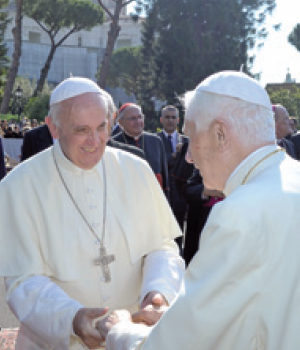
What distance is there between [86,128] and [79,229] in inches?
17.5

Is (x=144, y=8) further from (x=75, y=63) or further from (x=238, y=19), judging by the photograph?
(x=75, y=63)

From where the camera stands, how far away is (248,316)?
5.51ft

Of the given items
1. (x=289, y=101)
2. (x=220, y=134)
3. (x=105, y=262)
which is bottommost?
(x=289, y=101)

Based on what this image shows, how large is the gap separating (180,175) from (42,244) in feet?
13.6

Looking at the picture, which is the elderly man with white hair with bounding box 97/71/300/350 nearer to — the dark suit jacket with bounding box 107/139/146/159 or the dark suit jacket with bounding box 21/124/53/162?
the dark suit jacket with bounding box 107/139/146/159

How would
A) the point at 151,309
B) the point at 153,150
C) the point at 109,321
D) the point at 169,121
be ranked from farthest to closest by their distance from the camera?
the point at 169,121 < the point at 153,150 < the point at 151,309 < the point at 109,321

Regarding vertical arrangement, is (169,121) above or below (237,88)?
below

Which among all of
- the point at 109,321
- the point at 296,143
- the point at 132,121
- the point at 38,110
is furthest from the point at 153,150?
the point at 38,110

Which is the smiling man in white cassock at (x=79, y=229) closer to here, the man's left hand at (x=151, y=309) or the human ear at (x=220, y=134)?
the man's left hand at (x=151, y=309)

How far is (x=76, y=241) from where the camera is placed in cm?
291

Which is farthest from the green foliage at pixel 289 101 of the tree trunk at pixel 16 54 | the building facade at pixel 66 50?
the building facade at pixel 66 50

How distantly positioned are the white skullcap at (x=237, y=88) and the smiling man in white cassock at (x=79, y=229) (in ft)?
3.05

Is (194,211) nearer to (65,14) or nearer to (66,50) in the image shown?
(65,14)

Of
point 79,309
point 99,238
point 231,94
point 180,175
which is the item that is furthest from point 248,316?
point 180,175
